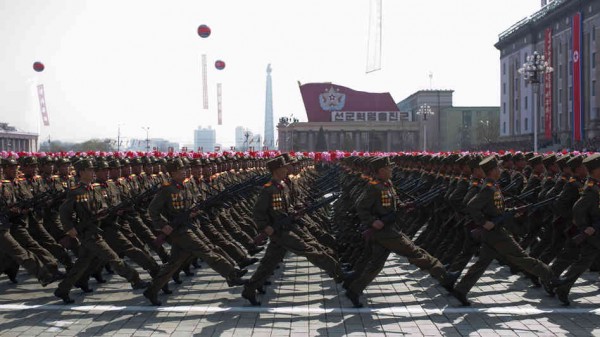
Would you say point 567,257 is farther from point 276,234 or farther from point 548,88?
point 548,88

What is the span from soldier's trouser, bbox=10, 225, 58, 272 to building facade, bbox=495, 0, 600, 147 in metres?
35.6

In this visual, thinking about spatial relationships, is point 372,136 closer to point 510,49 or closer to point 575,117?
point 510,49

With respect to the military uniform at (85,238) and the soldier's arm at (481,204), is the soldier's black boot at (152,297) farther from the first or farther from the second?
the soldier's arm at (481,204)

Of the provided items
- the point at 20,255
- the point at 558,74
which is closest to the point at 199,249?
the point at 20,255

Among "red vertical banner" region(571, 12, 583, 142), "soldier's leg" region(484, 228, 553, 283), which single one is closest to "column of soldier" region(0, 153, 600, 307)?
"soldier's leg" region(484, 228, 553, 283)

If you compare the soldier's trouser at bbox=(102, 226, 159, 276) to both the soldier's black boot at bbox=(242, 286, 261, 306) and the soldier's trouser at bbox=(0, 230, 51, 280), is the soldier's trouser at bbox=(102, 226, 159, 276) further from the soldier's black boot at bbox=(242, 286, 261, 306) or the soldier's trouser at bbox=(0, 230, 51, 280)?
the soldier's black boot at bbox=(242, 286, 261, 306)

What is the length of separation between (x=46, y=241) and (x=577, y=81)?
49.6m

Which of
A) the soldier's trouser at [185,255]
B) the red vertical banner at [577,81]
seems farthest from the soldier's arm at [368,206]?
the red vertical banner at [577,81]

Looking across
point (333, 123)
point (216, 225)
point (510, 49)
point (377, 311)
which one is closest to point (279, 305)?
point (377, 311)

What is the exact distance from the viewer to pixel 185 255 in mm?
9109

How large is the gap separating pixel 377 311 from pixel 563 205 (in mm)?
3204

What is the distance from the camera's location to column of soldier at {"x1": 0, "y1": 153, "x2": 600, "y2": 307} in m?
8.89

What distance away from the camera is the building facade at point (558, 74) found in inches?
2031

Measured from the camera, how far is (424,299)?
31.4 feet
